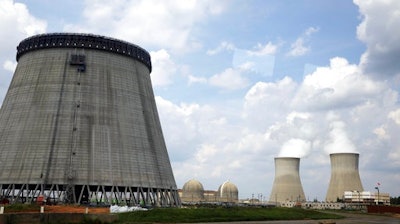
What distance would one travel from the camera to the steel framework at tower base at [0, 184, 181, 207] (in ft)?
144


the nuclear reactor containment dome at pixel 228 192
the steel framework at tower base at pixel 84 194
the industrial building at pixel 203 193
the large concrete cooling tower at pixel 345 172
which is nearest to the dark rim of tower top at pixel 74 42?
the steel framework at tower base at pixel 84 194

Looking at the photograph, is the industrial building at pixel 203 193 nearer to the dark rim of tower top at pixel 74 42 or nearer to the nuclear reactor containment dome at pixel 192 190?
the nuclear reactor containment dome at pixel 192 190

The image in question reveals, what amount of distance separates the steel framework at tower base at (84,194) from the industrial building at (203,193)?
83.0 m

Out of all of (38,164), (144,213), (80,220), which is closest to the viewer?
(80,220)

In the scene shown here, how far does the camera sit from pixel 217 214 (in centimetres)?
3997

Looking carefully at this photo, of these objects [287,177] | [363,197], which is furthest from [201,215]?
[363,197]

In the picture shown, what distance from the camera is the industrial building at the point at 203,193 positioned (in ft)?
437

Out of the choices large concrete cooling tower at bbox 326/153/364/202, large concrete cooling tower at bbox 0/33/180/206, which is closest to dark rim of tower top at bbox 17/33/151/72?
large concrete cooling tower at bbox 0/33/180/206

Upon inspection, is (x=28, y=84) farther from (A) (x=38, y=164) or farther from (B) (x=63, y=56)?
(A) (x=38, y=164)

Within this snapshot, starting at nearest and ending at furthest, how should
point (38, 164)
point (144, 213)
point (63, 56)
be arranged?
point (144, 213) → point (38, 164) → point (63, 56)

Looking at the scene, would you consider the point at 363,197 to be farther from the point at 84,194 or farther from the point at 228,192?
the point at 84,194

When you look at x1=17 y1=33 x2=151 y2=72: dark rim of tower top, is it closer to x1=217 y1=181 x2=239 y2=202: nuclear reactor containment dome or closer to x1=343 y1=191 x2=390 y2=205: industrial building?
x1=343 y1=191 x2=390 y2=205: industrial building

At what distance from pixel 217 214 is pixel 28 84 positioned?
24471 mm

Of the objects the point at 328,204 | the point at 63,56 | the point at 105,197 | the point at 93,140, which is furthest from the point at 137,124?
the point at 328,204
